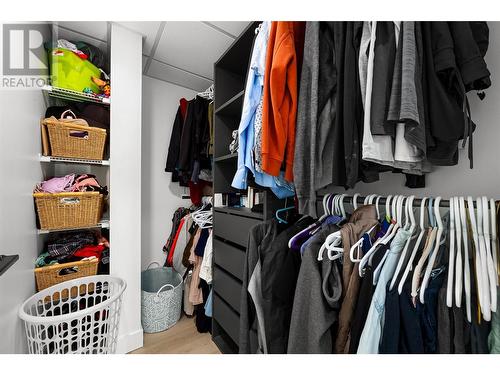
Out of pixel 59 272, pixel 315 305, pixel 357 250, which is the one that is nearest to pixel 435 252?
pixel 357 250

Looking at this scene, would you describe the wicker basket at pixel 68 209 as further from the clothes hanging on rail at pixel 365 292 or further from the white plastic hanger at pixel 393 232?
the white plastic hanger at pixel 393 232

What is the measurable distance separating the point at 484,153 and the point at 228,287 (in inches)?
50.1

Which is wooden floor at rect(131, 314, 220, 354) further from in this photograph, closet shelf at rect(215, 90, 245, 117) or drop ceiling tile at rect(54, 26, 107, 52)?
drop ceiling tile at rect(54, 26, 107, 52)

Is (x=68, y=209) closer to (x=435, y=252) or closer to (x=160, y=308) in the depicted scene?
(x=160, y=308)

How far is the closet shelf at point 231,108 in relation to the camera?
1207 millimetres

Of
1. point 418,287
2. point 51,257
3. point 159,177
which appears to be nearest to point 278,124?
point 418,287

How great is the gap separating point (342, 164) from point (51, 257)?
1559mm

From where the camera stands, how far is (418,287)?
0.54 meters

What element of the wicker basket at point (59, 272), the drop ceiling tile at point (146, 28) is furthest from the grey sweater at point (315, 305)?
the drop ceiling tile at point (146, 28)

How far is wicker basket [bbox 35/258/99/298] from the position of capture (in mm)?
1050

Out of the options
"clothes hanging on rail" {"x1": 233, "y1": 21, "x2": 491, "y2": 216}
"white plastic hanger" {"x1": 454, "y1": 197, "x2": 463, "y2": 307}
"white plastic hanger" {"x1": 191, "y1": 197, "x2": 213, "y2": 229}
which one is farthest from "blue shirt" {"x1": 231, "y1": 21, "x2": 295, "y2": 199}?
"white plastic hanger" {"x1": 191, "y1": 197, "x2": 213, "y2": 229}

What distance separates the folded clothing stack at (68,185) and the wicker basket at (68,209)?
0.21 feet
